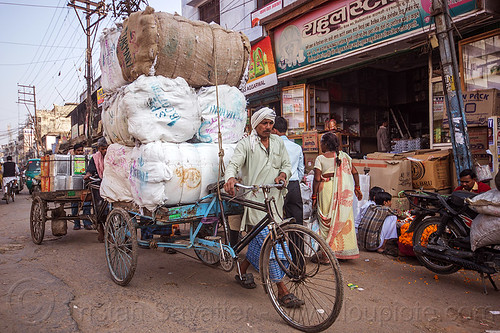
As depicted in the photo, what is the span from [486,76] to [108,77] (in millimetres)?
6565

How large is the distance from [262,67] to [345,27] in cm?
340

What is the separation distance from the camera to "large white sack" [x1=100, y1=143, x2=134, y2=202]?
12.5 feet

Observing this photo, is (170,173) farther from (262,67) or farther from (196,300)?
(262,67)

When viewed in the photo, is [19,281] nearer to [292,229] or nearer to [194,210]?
[194,210]

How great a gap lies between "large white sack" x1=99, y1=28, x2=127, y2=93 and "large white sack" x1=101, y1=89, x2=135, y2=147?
122mm

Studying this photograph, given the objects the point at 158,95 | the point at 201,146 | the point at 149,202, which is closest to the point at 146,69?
the point at 158,95

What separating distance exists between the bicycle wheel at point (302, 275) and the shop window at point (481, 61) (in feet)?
19.1

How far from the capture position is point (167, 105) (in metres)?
3.49

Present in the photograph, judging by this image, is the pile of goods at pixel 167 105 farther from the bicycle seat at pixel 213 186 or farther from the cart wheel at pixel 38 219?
the cart wheel at pixel 38 219

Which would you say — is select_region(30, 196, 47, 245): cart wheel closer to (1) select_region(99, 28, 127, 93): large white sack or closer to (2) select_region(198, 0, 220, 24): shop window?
(1) select_region(99, 28, 127, 93): large white sack

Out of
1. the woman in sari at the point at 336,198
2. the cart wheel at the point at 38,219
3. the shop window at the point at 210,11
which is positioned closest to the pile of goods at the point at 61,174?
the cart wheel at the point at 38,219

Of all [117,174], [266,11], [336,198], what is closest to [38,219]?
[117,174]

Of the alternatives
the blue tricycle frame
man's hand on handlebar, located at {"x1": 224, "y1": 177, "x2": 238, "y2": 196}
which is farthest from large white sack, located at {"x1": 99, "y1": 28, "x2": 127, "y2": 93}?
man's hand on handlebar, located at {"x1": 224, "y1": 177, "x2": 238, "y2": 196}

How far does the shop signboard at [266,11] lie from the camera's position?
10632 millimetres
